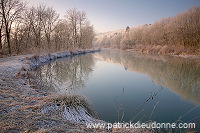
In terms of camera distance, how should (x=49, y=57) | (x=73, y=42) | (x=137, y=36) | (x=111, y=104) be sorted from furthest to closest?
1. (x=137, y=36)
2. (x=73, y=42)
3. (x=49, y=57)
4. (x=111, y=104)

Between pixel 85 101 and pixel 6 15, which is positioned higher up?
pixel 6 15

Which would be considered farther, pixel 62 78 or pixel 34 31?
pixel 34 31

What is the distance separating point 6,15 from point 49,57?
633 cm

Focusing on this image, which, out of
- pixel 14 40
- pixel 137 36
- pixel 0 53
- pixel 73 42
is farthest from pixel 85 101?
pixel 137 36

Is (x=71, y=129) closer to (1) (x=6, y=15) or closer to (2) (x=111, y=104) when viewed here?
(2) (x=111, y=104)

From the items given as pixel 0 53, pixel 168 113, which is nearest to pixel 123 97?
pixel 168 113

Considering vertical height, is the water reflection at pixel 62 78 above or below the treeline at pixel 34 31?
below

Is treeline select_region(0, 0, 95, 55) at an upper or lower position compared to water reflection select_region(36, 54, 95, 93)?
upper

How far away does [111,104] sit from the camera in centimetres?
450

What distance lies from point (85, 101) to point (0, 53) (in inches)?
517

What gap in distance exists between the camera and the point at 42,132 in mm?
1955

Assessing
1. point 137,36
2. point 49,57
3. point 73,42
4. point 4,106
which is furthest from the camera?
point 137,36

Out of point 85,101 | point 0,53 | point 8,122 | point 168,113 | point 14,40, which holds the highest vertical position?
point 14,40

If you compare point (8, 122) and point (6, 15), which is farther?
point (6, 15)
